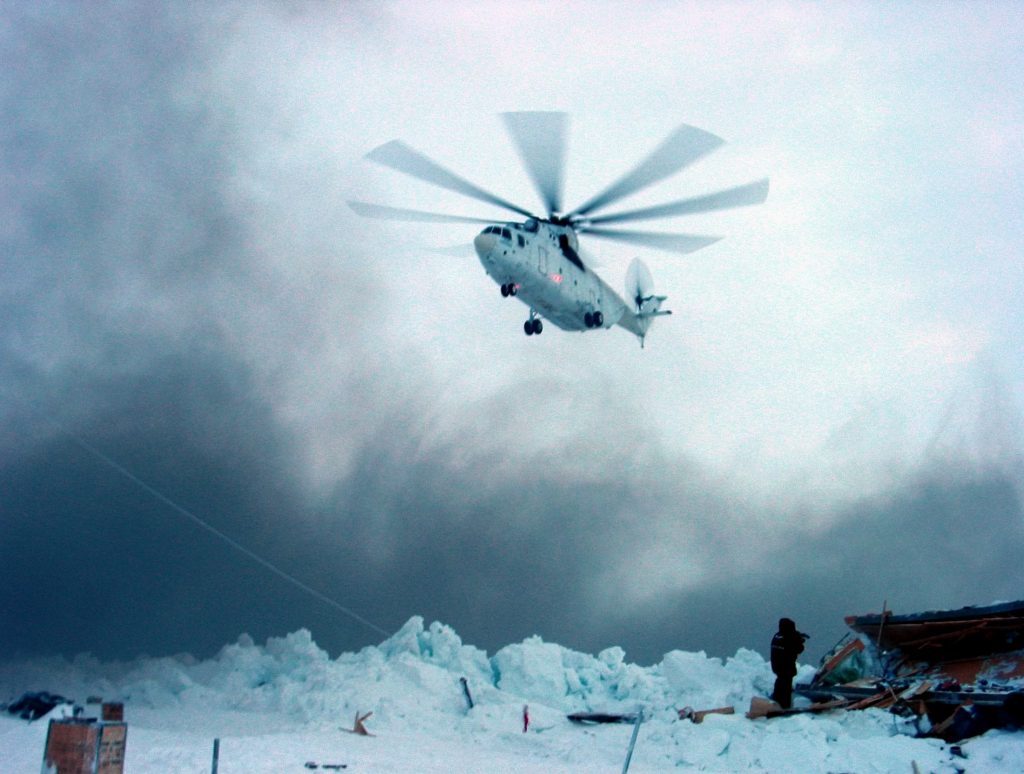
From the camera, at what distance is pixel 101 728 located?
859cm

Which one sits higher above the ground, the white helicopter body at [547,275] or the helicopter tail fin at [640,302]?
the helicopter tail fin at [640,302]

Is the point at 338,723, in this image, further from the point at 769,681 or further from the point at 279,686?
the point at 769,681

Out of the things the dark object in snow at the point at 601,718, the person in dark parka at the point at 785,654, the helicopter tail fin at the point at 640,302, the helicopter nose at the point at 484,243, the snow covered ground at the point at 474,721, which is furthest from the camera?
the helicopter tail fin at the point at 640,302

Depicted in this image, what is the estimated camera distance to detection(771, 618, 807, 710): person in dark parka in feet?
66.9

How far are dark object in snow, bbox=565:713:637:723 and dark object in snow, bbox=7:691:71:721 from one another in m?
11.8

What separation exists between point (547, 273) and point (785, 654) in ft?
37.9

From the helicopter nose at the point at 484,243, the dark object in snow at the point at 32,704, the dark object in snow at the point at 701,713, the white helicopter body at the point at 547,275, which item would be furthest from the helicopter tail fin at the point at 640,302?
the dark object in snow at the point at 32,704

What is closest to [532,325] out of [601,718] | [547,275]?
[547,275]

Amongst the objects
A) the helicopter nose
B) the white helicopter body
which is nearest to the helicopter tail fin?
the white helicopter body

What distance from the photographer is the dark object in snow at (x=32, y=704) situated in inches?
816

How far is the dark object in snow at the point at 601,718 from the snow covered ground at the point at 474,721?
0.27 m

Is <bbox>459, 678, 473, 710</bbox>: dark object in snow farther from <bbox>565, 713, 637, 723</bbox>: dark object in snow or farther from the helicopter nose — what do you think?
the helicopter nose

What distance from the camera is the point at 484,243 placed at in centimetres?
2425

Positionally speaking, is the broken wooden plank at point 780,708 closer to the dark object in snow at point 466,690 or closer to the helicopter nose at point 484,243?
the dark object in snow at point 466,690
